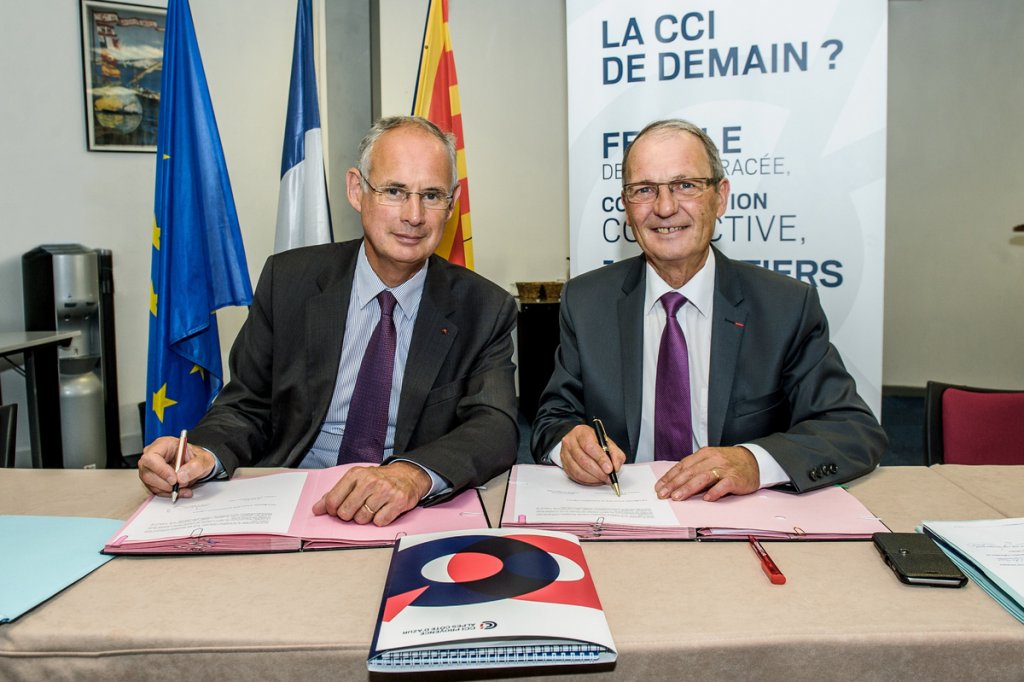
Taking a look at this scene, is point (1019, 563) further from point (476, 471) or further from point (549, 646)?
point (476, 471)

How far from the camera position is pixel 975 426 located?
196cm

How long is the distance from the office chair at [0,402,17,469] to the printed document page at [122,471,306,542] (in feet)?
2.04

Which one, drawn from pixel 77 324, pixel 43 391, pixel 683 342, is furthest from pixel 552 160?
pixel 683 342

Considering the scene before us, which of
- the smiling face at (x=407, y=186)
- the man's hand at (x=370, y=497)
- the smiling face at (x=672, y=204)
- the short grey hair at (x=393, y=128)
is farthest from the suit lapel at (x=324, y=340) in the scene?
the smiling face at (x=672, y=204)

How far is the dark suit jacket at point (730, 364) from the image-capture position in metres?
1.82

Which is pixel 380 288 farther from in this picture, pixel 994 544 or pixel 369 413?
pixel 994 544

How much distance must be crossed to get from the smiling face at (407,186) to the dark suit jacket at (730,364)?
1.35 feet

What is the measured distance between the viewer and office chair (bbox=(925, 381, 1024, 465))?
195 cm

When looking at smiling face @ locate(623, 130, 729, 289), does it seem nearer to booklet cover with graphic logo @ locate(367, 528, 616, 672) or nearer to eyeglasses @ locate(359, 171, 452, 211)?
eyeglasses @ locate(359, 171, 452, 211)

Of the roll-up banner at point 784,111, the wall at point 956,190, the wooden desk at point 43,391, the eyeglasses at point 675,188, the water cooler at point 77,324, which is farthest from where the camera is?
the wall at point 956,190

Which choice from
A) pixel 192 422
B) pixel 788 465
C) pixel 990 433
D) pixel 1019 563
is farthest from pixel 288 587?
pixel 192 422

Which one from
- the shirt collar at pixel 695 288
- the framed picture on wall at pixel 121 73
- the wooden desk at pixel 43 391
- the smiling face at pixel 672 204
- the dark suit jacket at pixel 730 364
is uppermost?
the framed picture on wall at pixel 121 73
